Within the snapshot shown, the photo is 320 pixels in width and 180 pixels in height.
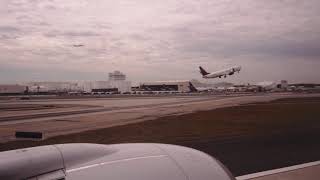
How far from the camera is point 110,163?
279 cm

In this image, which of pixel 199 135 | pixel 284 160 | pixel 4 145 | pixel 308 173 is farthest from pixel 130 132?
pixel 308 173

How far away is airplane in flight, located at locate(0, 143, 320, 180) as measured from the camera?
2.59m

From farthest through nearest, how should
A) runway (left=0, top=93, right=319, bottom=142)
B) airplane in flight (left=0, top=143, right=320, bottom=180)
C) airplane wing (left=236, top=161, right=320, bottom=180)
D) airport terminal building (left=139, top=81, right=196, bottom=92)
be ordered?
airport terminal building (left=139, top=81, right=196, bottom=92) < runway (left=0, top=93, right=319, bottom=142) < airplane wing (left=236, top=161, right=320, bottom=180) < airplane in flight (left=0, top=143, right=320, bottom=180)

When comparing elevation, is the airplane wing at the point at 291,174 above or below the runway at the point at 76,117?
below

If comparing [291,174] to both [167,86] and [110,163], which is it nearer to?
[110,163]

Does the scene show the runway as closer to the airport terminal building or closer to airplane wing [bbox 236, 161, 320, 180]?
airplane wing [bbox 236, 161, 320, 180]

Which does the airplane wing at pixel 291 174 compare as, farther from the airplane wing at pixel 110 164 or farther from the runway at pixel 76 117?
the runway at pixel 76 117

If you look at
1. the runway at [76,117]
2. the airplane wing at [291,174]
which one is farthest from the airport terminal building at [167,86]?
the airplane wing at [291,174]

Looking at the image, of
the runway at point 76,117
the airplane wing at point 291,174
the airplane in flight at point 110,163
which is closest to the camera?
the airplane in flight at point 110,163

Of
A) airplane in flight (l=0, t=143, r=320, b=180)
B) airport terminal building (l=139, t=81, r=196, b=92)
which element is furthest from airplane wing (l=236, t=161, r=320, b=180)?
airport terminal building (l=139, t=81, r=196, b=92)

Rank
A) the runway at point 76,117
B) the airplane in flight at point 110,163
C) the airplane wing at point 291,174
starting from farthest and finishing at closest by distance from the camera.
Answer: the runway at point 76,117 → the airplane wing at point 291,174 → the airplane in flight at point 110,163

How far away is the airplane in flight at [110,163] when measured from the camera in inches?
102

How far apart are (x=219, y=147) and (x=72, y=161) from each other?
11.1 meters

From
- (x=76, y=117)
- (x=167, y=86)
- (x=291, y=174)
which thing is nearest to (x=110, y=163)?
(x=291, y=174)
